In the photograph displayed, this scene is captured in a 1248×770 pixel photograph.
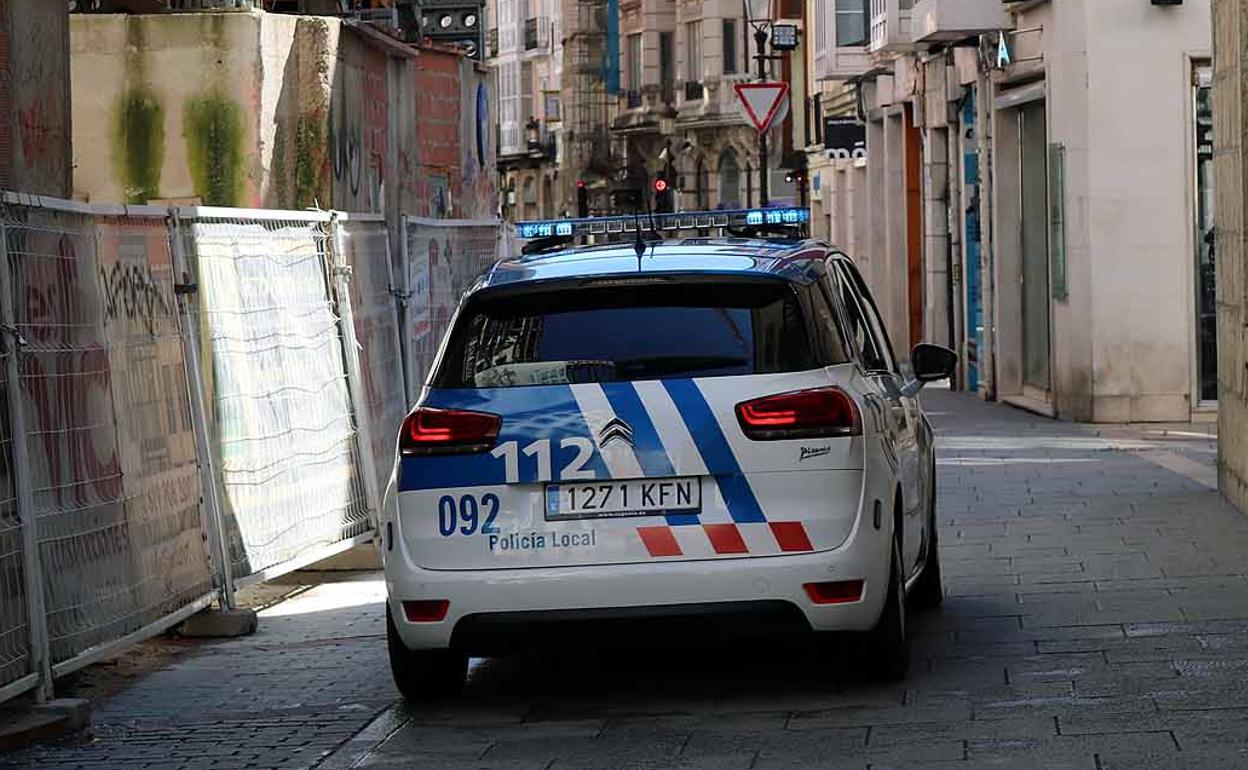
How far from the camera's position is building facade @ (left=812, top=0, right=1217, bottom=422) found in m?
24.3

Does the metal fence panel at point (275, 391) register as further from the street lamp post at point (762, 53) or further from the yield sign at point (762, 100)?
the street lamp post at point (762, 53)

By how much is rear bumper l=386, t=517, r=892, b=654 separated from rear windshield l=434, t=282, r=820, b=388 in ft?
2.16

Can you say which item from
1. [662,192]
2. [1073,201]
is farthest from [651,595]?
[662,192]

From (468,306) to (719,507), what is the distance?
1197 mm

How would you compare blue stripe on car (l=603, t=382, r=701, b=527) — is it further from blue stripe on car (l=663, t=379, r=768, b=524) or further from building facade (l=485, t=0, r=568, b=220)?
building facade (l=485, t=0, r=568, b=220)

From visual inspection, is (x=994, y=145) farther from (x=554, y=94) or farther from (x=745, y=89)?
(x=554, y=94)

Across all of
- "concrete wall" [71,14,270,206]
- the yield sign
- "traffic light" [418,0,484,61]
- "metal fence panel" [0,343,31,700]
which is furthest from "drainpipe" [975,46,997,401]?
"metal fence panel" [0,343,31,700]

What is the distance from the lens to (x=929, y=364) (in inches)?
436

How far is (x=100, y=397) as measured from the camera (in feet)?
33.3

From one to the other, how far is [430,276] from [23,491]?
7.65 m

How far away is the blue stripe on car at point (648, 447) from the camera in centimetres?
893

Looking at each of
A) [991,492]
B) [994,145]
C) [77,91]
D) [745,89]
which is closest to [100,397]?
[77,91]

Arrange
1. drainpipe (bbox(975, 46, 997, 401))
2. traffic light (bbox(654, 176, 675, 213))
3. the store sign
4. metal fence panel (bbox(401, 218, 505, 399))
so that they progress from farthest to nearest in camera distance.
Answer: traffic light (bbox(654, 176, 675, 213)), the store sign, drainpipe (bbox(975, 46, 997, 401)), metal fence panel (bbox(401, 218, 505, 399))

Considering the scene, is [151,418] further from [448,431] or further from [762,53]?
[762,53]
